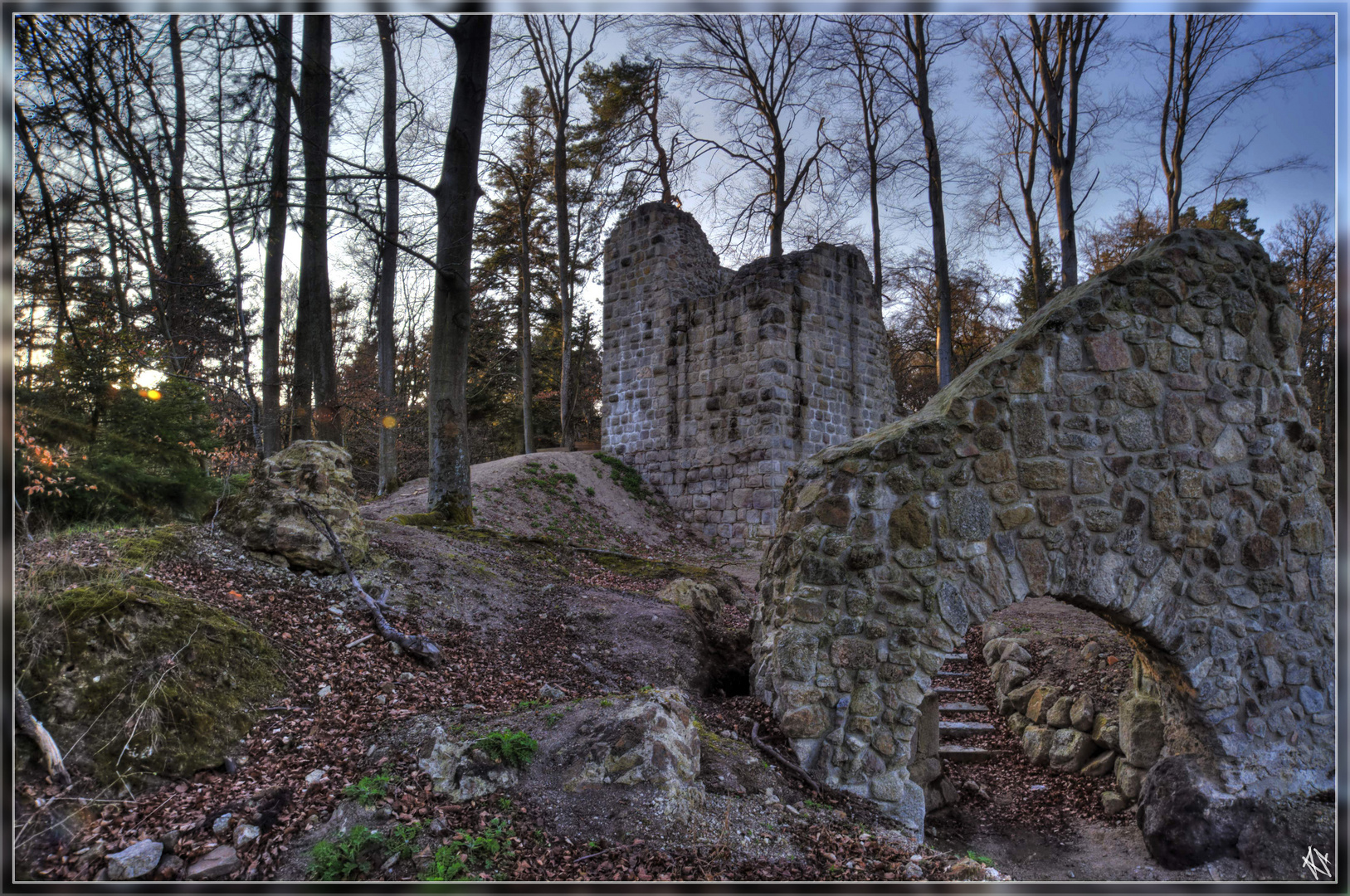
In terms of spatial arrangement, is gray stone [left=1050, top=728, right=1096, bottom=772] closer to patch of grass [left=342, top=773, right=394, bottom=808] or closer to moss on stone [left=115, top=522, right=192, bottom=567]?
patch of grass [left=342, top=773, right=394, bottom=808]

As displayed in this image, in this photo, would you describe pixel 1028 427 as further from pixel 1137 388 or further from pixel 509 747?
pixel 509 747

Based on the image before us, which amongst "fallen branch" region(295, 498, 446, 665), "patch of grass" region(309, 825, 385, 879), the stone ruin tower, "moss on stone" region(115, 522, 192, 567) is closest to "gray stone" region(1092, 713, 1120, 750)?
"fallen branch" region(295, 498, 446, 665)

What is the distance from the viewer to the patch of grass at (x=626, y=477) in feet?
49.5

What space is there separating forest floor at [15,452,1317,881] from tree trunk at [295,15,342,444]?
2.59 metres

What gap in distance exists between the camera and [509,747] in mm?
3500

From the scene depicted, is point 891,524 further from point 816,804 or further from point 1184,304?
point 1184,304

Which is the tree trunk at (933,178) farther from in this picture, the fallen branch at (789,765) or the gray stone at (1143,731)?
the fallen branch at (789,765)

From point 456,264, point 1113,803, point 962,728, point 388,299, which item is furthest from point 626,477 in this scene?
point 1113,803

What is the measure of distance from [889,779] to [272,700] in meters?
3.42

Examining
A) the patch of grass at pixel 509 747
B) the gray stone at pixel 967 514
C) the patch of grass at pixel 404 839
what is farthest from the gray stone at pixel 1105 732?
the patch of grass at pixel 404 839

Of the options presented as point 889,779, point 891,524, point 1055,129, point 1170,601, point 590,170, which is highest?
point 590,170

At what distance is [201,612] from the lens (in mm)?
3943

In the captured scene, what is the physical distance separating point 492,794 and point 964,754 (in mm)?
4958

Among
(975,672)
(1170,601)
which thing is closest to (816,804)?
(1170,601)
